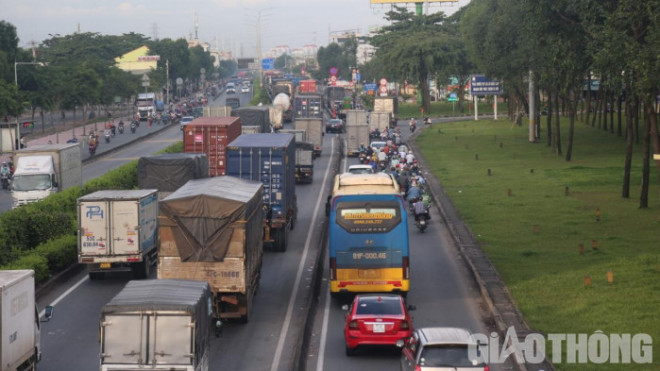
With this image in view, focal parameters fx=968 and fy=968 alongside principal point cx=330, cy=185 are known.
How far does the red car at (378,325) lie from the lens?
19.8 metres

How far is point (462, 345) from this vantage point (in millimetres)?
15633

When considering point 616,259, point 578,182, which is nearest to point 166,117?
point 578,182

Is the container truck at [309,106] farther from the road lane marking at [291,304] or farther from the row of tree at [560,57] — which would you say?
the road lane marking at [291,304]

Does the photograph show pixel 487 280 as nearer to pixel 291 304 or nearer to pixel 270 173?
pixel 291 304

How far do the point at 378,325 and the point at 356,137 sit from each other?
49.8 meters

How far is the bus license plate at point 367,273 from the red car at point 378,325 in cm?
423

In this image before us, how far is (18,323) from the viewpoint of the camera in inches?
667

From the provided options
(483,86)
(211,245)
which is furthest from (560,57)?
(483,86)

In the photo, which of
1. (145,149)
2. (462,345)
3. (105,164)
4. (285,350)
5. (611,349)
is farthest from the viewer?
(145,149)

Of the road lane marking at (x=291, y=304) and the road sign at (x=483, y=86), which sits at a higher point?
the road sign at (x=483, y=86)

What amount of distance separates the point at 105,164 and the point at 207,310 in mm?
51846

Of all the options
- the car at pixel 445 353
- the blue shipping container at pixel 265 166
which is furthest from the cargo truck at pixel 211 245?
the blue shipping container at pixel 265 166

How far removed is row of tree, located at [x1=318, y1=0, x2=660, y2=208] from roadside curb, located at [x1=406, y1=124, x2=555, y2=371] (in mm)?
8140

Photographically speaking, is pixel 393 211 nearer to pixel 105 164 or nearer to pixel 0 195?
pixel 0 195
